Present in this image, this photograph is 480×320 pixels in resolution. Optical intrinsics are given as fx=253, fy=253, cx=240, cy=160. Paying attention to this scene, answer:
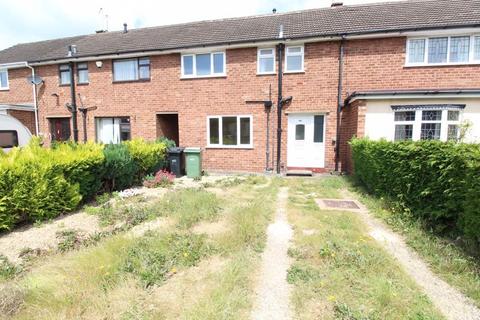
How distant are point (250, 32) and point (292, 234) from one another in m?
10.2

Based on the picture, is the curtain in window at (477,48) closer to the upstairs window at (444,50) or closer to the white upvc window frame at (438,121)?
A: the upstairs window at (444,50)

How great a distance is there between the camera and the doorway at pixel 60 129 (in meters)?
13.5

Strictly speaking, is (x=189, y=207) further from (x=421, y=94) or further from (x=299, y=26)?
(x=299, y=26)

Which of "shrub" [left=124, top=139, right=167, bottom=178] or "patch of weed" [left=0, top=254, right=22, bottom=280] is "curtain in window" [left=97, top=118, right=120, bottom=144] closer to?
"shrub" [left=124, top=139, right=167, bottom=178]

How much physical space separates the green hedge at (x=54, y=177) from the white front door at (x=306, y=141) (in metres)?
6.31

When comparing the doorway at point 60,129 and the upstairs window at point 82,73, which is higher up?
the upstairs window at point 82,73

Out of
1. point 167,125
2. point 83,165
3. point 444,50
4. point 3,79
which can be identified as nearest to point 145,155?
point 83,165

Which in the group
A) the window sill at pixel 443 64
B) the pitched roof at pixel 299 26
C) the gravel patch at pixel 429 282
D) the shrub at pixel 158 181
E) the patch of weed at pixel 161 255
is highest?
the pitched roof at pixel 299 26

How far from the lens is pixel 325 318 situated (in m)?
2.38

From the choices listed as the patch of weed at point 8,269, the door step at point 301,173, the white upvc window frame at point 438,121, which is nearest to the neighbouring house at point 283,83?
the white upvc window frame at point 438,121

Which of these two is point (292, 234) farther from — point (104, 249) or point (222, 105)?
point (222, 105)

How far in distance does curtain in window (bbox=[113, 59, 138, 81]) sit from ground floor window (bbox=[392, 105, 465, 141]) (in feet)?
36.6

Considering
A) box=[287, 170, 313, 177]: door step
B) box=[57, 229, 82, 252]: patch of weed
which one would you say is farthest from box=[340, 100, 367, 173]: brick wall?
box=[57, 229, 82, 252]: patch of weed

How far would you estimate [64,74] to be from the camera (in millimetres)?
13133
